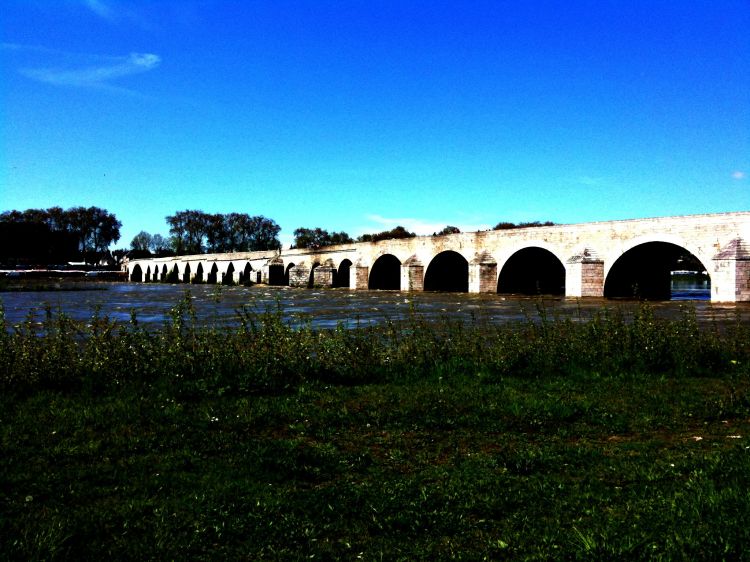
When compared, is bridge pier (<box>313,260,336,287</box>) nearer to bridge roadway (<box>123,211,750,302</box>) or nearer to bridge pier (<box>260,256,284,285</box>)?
bridge roadway (<box>123,211,750,302</box>)

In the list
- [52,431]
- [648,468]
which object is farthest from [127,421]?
[648,468]

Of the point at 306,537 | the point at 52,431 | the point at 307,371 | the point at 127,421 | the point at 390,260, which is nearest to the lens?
the point at 306,537

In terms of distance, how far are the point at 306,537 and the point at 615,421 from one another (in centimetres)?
418

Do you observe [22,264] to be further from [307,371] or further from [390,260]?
[307,371]

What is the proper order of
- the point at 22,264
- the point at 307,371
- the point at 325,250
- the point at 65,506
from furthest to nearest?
the point at 22,264 → the point at 325,250 → the point at 307,371 → the point at 65,506

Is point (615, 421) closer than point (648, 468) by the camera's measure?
No

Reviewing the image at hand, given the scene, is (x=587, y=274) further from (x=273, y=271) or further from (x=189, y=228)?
(x=189, y=228)

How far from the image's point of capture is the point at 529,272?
42562mm

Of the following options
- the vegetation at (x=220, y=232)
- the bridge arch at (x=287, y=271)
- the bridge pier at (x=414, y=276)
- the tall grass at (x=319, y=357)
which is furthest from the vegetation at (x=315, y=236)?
the tall grass at (x=319, y=357)

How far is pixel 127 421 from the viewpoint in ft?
20.7

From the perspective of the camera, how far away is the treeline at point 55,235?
123062 mm

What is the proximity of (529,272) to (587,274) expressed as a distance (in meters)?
9.99

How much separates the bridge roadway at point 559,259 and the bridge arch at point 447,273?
9 centimetres

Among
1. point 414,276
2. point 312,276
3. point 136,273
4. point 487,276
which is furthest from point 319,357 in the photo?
point 136,273
